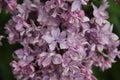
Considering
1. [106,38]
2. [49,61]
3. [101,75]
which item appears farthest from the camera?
[101,75]

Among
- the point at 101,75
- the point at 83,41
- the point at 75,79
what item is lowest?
the point at 101,75

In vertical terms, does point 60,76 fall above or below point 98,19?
below

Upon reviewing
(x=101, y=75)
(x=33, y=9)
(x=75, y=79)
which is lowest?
(x=101, y=75)

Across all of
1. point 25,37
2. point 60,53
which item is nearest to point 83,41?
point 60,53

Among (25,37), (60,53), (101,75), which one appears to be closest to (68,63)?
(60,53)

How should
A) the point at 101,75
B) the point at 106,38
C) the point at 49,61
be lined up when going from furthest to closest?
the point at 101,75, the point at 106,38, the point at 49,61

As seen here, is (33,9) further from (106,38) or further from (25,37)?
(106,38)

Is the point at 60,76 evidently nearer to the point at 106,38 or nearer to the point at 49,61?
the point at 49,61

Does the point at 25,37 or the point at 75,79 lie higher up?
the point at 25,37

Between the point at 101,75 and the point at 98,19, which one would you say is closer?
the point at 98,19
